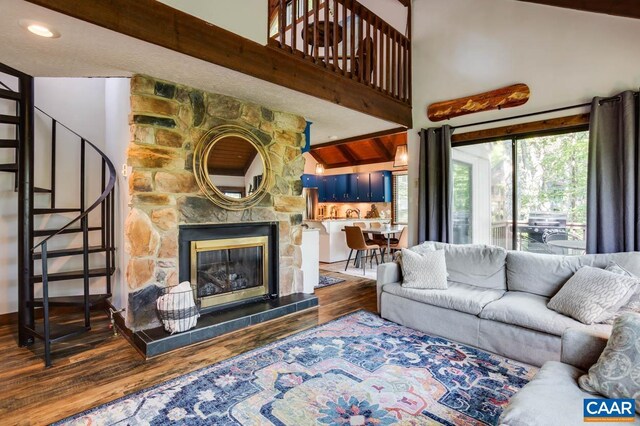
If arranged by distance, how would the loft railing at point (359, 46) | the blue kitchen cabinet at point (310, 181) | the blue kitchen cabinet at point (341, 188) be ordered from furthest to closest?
the blue kitchen cabinet at point (310, 181) → the blue kitchen cabinet at point (341, 188) → the loft railing at point (359, 46)

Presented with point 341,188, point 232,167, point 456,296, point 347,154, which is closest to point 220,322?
point 232,167

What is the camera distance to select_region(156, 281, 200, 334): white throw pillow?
2.83m

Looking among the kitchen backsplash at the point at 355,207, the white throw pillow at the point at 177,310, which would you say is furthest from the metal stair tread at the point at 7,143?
the kitchen backsplash at the point at 355,207

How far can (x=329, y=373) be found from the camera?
94.3 inches

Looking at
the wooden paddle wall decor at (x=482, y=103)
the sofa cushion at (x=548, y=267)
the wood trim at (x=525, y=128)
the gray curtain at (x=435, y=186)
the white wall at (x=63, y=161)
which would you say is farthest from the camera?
the gray curtain at (x=435, y=186)

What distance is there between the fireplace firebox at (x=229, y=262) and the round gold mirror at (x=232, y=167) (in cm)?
33

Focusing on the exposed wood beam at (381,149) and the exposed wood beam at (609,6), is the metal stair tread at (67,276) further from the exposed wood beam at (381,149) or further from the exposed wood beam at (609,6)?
the exposed wood beam at (381,149)

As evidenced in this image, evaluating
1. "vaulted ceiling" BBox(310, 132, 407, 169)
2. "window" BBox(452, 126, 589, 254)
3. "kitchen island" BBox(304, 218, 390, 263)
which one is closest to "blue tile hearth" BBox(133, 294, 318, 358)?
"window" BBox(452, 126, 589, 254)

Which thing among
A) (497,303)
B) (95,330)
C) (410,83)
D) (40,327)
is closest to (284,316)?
(95,330)

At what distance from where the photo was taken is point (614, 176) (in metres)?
3.02

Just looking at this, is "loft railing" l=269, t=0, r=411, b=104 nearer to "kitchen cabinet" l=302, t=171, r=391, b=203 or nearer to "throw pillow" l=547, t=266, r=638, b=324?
"throw pillow" l=547, t=266, r=638, b=324

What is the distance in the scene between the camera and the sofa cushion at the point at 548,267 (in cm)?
271

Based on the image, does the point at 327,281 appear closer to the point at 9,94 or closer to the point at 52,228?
the point at 52,228

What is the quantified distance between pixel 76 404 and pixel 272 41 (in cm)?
304
